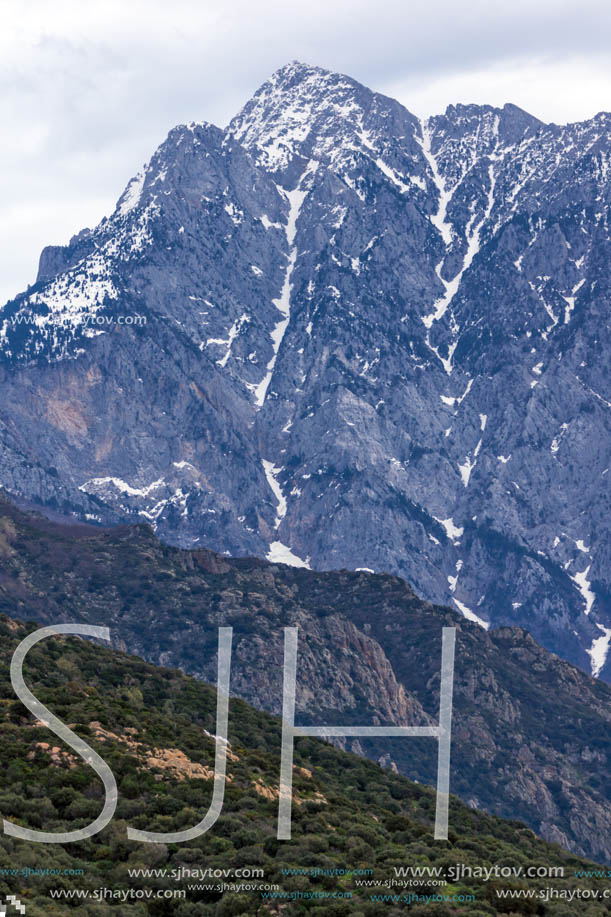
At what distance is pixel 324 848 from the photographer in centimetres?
7331

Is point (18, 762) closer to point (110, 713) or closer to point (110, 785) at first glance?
point (110, 785)

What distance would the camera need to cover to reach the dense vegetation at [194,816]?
213 ft

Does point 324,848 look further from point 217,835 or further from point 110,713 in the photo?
point 110,713

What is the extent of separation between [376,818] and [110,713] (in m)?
17.3

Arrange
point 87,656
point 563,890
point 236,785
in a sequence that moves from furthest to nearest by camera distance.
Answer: point 87,656
point 236,785
point 563,890

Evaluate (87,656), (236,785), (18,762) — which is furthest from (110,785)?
(87,656)

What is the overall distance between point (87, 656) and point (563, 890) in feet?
174

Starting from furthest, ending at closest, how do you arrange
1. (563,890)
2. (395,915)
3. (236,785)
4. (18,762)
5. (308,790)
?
1. (308,790)
2. (236,785)
3. (18,762)
4. (563,890)
5. (395,915)

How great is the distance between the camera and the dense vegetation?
6481 centimetres

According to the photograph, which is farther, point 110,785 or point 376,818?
point 376,818

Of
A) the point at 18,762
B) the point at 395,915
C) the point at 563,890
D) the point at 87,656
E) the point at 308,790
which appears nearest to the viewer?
the point at 395,915

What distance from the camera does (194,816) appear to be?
73.9 m

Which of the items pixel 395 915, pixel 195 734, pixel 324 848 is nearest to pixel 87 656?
pixel 195 734

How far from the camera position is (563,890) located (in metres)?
72.9
